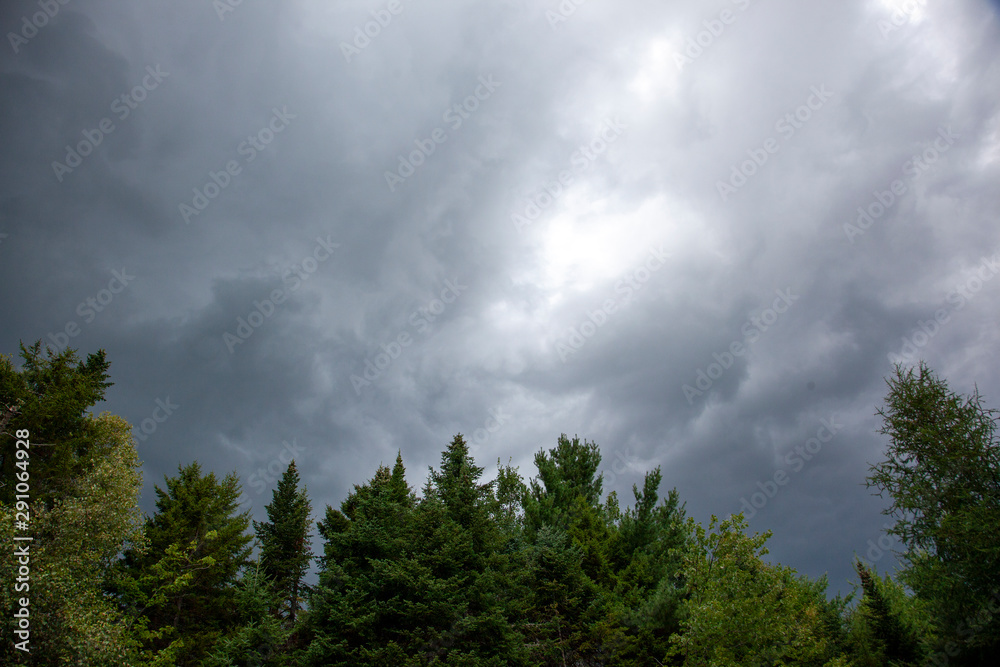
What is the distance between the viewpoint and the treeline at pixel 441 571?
21328mm

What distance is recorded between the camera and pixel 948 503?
21531 millimetres

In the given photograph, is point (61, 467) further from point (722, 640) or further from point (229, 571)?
point (722, 640)

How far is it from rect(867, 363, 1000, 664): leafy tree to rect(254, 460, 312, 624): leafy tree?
38121mm

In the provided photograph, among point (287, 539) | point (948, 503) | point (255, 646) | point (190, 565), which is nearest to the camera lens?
point (948, 503)

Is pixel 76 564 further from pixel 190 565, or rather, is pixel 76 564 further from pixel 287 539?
pixel 287 539

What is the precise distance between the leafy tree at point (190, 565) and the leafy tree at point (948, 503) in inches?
1448

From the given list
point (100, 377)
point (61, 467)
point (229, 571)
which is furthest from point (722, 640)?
point (100, 377)

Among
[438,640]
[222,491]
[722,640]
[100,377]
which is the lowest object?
[722,640]

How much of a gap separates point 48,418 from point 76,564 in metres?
9.77

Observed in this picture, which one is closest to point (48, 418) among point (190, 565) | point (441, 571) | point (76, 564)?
point (76, 564)

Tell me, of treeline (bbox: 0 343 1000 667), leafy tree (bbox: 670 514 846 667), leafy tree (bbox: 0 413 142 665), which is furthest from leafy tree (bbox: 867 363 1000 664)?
leafy tree (bbox: 0 413 142 665)

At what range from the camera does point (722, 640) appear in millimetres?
23984

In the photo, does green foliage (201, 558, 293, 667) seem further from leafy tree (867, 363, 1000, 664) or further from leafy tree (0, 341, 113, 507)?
leafy tree (867, 363, 1000, 664)

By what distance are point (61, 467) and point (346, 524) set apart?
1827 cm
